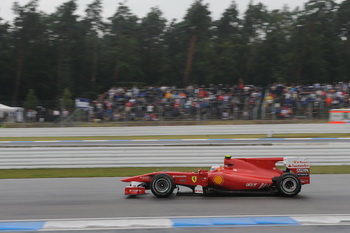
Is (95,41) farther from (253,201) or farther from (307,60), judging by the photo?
(253,201)

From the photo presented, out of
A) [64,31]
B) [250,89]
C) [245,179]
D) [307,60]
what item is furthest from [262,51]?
[245,179]

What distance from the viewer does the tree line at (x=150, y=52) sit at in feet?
138

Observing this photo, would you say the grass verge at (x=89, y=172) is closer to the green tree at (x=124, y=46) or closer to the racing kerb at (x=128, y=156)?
the racing kerb at (x=128, y=156)

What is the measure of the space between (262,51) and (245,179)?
136ft

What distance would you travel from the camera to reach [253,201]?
22.6 ft

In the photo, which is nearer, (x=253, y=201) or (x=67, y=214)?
(x=67, y=214)

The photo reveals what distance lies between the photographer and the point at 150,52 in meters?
48.5

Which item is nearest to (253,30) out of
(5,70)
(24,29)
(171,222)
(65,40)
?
(65,40)

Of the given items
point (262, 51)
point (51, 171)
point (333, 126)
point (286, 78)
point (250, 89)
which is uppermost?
point (262, 51)

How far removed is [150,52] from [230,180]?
42.2 metres

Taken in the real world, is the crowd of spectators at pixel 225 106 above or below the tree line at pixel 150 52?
below

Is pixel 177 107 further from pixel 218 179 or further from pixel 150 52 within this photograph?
pixel 150 52

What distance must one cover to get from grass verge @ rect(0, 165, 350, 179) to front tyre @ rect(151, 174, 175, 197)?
3.50 metres

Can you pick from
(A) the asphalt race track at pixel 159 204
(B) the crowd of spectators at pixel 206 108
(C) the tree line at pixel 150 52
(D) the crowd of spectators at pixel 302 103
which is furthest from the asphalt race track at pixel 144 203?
(C) the tree line at pixel 150 52
